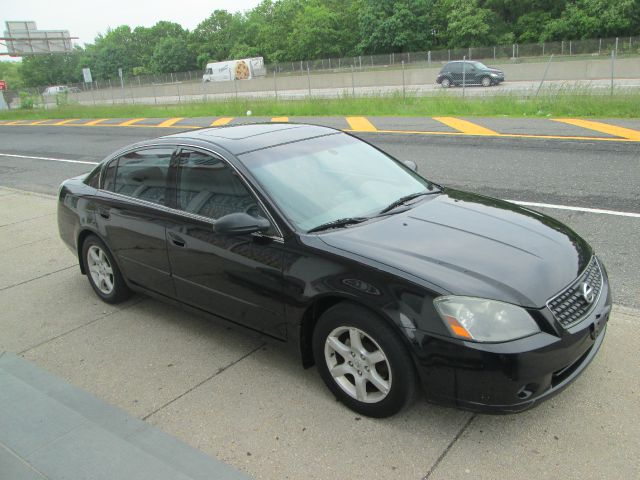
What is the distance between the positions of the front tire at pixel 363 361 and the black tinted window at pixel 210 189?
0.93m

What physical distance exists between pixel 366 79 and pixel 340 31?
4034 centimetres

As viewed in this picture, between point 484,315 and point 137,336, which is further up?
point 484,315

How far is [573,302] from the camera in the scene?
3.03 meters

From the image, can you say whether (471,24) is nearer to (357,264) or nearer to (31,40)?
(31,40)

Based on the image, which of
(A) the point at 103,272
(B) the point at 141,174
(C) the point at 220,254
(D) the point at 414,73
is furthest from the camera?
(D) the point at 414,73

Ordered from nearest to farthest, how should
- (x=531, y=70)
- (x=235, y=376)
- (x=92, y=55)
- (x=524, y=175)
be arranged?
(x=235, y=376), (x=524, y=175), (x=531, y=70), (x=92, y=55)

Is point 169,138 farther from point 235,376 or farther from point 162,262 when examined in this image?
point 235,376

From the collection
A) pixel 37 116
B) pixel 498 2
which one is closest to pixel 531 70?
pixel 37 116

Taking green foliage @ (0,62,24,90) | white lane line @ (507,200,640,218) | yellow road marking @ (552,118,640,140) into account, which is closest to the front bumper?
white lane line @ (507,200,640,218)

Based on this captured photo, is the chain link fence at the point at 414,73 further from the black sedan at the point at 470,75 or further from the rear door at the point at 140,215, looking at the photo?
the rear door at the point at 140,215

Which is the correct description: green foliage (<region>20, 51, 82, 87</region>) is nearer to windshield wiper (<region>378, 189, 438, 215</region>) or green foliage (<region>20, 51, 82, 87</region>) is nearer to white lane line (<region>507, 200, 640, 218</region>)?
white lane line (<region>507, 200, 640, 218</region>)

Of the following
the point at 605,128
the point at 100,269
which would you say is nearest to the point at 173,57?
the point at 605,128

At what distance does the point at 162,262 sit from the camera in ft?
14.3

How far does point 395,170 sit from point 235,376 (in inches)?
77.1
